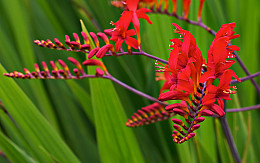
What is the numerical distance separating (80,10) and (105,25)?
15 cm

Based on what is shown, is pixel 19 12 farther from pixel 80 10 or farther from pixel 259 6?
pixel 259 6

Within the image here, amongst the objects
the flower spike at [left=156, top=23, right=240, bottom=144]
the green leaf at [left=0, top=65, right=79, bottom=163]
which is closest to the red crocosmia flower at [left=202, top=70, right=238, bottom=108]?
the flower spike at [left=156, top=23, right=240, bottom=144]

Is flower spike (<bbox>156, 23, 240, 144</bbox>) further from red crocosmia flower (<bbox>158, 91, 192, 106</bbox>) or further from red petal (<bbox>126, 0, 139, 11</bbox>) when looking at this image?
red petal (<bbox>126, 0, 139, 11</bbox>)

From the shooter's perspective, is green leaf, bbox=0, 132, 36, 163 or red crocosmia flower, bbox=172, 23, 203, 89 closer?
red crocosmia flower, bbox=172, 23, 203, 89

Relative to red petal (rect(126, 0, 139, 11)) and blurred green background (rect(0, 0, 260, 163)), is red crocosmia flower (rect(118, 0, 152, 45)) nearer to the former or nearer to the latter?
red petal (rect(126, 0, 139, 11))

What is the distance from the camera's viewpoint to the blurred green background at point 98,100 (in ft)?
2.10

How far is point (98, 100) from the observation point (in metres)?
0.64

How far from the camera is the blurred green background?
64 centimetres

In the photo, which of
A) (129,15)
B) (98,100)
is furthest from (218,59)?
(98,100)

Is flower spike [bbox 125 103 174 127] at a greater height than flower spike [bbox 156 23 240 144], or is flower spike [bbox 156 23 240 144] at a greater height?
flower spike [bbox 156 23 240 144]

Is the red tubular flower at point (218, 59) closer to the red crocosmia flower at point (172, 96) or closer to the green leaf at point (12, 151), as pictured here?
the red crocosmia flower at point (172, 96)

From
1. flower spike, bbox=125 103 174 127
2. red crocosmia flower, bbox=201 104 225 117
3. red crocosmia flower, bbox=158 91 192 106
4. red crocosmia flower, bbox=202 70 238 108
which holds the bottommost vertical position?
flower spike, bbox=125 103 174 127

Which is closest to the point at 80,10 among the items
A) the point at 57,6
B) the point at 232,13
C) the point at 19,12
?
the point at 57,6

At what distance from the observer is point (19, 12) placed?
963mm
